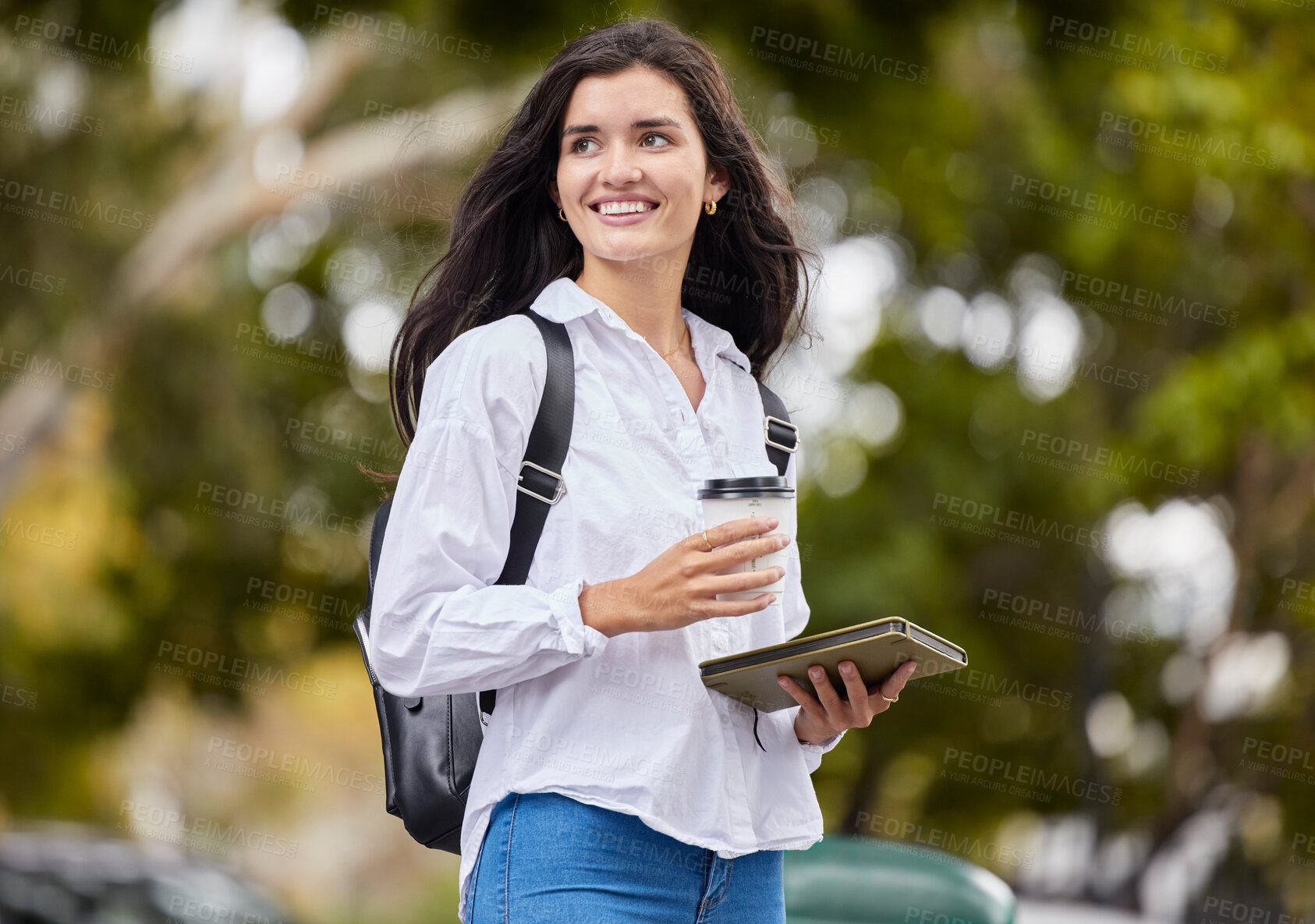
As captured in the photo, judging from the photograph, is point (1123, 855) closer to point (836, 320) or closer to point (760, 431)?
point (836, 320)

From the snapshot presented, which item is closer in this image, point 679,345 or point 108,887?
point 679,345

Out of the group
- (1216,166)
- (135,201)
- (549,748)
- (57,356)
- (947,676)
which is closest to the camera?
(549,748)

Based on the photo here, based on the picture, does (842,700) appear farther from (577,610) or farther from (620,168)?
(620,168)

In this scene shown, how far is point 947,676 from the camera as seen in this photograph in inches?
478

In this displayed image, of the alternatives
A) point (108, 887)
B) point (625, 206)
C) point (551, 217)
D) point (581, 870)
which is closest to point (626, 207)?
point (625, 206)

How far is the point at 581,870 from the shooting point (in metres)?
1.91

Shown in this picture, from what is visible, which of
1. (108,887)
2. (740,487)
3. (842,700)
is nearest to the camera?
(740,487)

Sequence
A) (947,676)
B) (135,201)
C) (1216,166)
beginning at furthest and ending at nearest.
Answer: (947,676) < (135,201) < (1216,166)

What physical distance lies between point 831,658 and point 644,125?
0.89 metres

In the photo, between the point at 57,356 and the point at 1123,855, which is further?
the point at 1123,855

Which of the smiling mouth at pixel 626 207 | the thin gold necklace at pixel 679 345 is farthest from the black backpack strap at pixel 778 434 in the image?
the smiling mouth at pixel 626 207

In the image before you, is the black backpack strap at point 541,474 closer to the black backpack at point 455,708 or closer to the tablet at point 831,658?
the black backpack at point 455,708

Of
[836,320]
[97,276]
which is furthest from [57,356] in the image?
[836,320]

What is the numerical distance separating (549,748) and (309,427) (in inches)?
384
